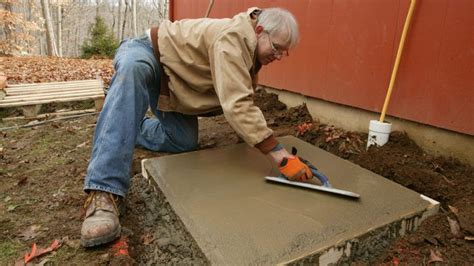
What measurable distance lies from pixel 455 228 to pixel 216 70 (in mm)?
1443

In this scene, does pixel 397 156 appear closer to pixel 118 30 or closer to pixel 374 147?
pixel 374 147

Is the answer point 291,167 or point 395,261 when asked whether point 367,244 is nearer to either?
point 395,261

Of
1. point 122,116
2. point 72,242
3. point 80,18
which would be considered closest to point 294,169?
point 122,116

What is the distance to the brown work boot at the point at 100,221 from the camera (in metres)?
1.55

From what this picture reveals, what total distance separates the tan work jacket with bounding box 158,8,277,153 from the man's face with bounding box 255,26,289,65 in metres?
0.04

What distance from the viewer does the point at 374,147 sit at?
246cm

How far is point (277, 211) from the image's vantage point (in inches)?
63.4

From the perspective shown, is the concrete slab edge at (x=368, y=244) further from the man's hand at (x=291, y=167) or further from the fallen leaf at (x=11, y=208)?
the fallen leaf at (x=11, y=208)

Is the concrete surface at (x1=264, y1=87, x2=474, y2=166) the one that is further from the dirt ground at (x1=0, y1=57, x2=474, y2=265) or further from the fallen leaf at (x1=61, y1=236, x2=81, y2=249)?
the fallen leaf at (x1=61, y1=236, x2=81, y2=249)

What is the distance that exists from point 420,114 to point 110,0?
36.8 m

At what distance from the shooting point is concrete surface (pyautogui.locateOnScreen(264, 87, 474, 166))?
87.8 inches

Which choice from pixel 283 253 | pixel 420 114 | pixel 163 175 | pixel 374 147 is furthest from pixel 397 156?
pixel 163 175

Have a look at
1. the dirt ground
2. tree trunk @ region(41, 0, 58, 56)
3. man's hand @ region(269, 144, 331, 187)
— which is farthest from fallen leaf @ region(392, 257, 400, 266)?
tree trunk @ region(41, 0, 58, 56)

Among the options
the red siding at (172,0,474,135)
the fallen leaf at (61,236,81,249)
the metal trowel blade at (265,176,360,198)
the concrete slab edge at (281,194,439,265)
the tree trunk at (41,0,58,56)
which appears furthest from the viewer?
the tree trunk at (41,0,58,56)
